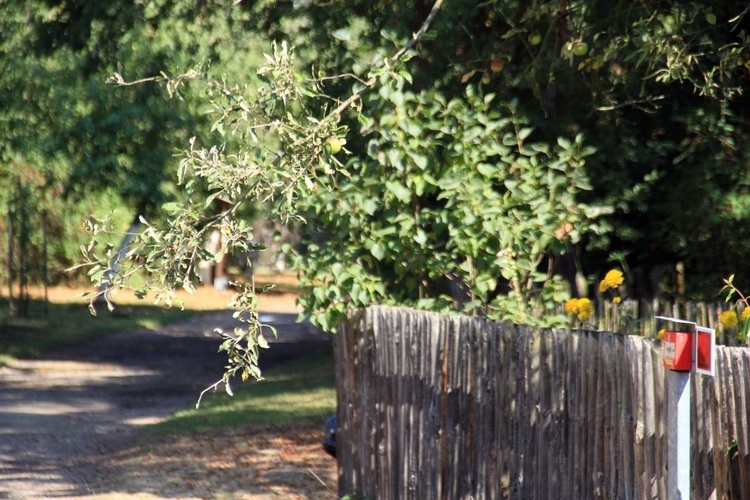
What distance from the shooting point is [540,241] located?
24.4ft

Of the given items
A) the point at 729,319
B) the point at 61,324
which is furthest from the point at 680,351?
the point at 61,324

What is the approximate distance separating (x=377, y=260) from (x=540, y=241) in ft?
4.04

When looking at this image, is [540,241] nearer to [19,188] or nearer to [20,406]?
[20,406]

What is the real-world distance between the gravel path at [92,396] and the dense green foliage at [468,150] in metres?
3.04

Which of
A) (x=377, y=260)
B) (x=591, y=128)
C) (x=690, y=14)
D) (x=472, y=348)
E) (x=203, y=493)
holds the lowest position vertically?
(x=203, y=493)

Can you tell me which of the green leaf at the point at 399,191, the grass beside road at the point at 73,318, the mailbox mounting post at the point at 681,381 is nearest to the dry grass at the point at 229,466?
the green leaf at the point at 399,191

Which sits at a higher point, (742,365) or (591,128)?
(591,128)

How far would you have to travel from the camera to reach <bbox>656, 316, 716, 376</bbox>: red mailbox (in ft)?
13.3

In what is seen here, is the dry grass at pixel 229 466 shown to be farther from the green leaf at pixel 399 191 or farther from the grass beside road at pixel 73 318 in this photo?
the grass beside road at pixel 73 318

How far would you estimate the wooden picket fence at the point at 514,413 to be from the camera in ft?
15.0

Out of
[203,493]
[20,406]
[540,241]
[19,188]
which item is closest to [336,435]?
[203,493]

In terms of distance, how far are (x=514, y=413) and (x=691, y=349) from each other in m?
2.10

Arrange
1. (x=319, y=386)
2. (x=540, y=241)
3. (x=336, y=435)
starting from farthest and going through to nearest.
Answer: (x=319, y=386)
(x=336, y=435)
(x=540, y=241)

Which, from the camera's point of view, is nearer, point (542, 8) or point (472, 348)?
point (472, 348)
